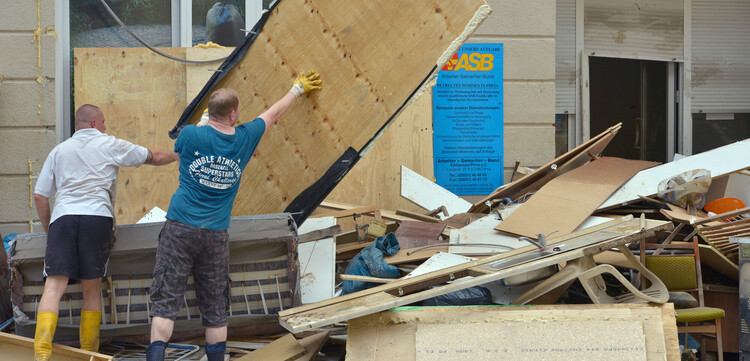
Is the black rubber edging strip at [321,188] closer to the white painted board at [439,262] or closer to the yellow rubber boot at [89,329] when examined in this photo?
the white painted board at [439,262]

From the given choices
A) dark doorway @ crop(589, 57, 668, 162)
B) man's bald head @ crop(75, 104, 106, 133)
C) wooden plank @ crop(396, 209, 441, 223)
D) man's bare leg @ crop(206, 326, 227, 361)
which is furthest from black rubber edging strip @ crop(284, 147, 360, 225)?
dark doorway @ crop(589, 57, 668, 162)

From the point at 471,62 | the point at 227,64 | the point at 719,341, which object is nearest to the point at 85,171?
the point at 227,64

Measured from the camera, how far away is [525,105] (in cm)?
760

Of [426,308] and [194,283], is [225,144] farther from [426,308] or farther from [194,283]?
[426,308]

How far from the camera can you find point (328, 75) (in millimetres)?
4918

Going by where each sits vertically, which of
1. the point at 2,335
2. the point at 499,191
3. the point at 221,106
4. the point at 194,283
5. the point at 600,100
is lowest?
the point at 2,335

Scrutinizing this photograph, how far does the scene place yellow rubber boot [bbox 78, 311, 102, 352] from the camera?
4.55m

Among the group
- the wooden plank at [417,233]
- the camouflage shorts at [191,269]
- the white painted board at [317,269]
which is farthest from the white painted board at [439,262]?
the camouflage shorts at [191,269]

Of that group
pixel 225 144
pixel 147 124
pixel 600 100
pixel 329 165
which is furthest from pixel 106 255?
pixel 600 100

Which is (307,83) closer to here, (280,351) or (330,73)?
(330,73)

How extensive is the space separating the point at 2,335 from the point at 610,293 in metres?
4.01

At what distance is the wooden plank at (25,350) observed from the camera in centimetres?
439

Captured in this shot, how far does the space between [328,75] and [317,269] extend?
1.47m

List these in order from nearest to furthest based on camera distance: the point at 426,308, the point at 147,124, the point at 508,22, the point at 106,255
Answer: the point at 426,308 < the point at 106,255 < the point at 147,124 < the point at 508,22
